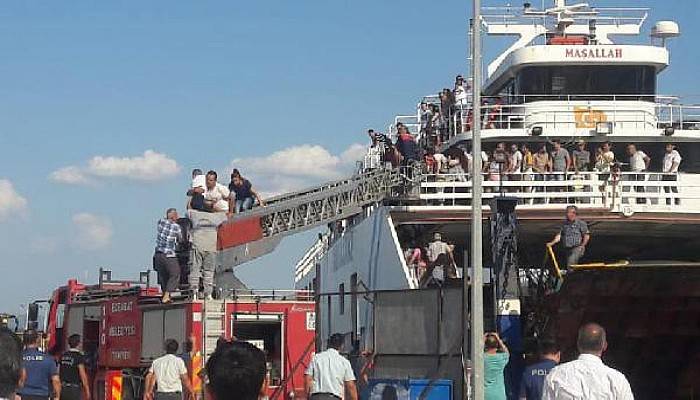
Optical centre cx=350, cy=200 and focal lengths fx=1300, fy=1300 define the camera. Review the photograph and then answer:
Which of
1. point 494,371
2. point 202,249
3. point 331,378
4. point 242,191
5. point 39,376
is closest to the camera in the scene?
point 39,376

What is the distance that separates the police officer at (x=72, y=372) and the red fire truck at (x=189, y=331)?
1464 mm

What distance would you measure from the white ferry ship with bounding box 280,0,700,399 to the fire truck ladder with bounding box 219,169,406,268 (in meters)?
0.19

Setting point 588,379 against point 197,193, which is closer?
point 588,379

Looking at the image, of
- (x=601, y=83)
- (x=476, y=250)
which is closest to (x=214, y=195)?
(x=476, y=250)

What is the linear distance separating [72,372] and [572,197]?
10640mm

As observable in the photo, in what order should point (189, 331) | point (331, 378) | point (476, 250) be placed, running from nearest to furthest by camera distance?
1. point (331, 378)
2. point (476, 250)
3. point (189, 331)

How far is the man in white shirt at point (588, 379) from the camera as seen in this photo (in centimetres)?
718

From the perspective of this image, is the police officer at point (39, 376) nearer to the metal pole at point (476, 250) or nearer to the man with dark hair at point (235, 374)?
the metal pole at point (476, 250)

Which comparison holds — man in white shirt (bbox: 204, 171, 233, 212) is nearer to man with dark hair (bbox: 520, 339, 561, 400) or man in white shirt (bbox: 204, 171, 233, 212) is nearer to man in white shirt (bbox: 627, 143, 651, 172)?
man in white shirt (bbox: 627, 143, 651, 172)

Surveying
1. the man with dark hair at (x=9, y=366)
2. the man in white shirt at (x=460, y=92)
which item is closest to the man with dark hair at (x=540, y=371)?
the man with dark hair at (x=9, y=366)

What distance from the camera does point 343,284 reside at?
103 ft

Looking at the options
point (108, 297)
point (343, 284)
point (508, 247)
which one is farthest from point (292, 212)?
point (343, 284)

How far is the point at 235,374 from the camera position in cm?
463

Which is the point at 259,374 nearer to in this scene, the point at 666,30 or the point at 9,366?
the point at 9,366
